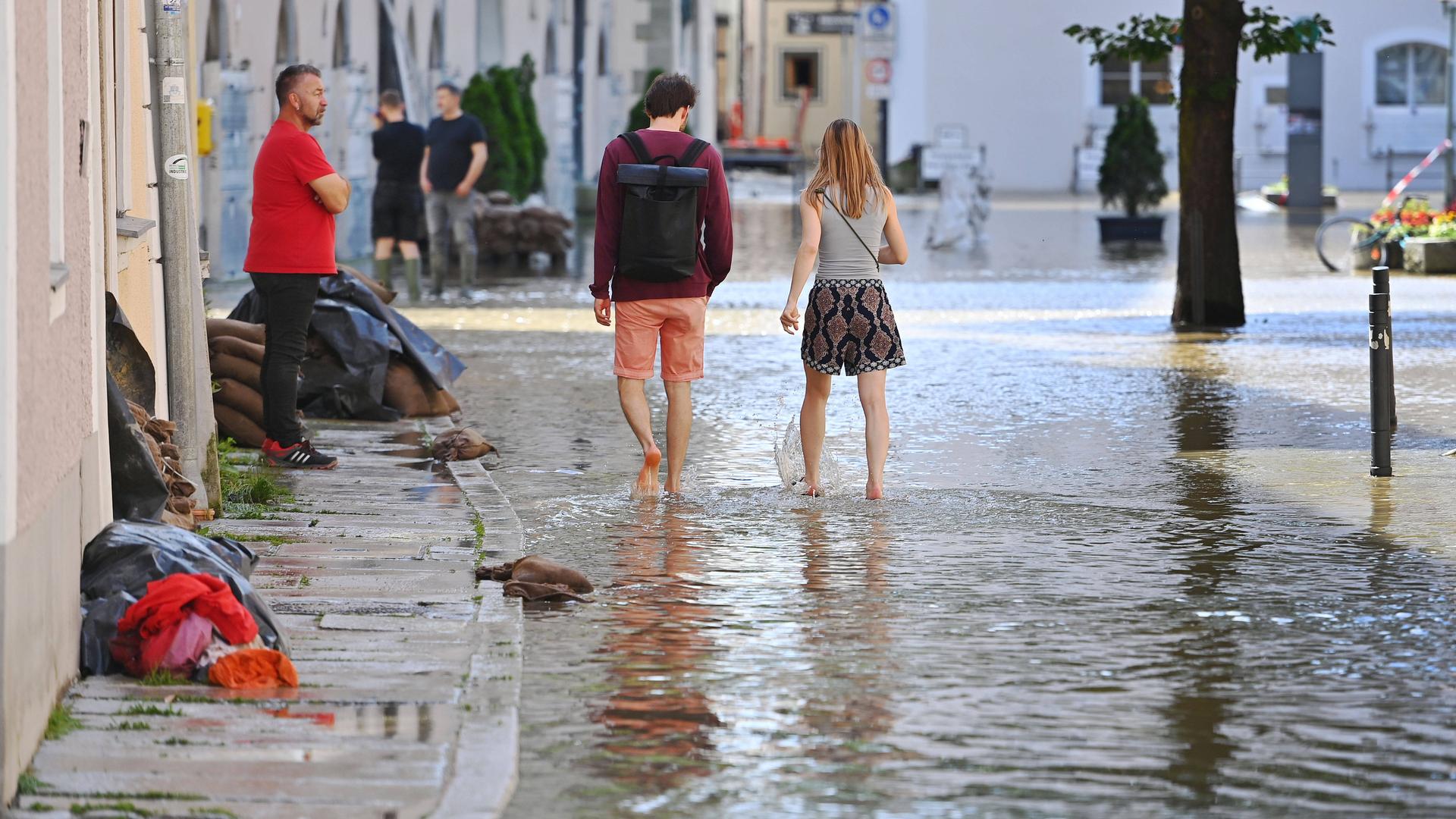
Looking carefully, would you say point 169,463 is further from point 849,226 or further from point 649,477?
point 849,226

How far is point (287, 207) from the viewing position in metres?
10.0

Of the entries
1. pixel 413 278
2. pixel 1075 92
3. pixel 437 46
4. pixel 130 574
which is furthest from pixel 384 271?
pixel 1075 92

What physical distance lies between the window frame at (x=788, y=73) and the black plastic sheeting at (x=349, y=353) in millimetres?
69728

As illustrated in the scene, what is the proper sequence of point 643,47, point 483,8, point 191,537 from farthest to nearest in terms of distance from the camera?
point 643,47 < point 483,8 < point 191,537

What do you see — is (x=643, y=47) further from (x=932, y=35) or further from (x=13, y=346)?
(x=13, y=346)

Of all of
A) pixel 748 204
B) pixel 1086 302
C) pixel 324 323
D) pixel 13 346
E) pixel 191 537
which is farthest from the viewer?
pixel 748 204

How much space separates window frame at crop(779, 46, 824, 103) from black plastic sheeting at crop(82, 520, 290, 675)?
75.4 metres

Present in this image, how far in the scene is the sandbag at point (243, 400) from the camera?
35.8 ft

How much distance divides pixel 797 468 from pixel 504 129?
21.2 meters

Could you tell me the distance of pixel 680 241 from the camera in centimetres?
932

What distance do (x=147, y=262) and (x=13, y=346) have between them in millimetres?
4676

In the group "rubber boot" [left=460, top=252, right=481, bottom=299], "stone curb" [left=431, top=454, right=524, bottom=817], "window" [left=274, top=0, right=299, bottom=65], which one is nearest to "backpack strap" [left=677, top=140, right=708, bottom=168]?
"stone curb" [left=431, top=454, right=524, bottom=817]

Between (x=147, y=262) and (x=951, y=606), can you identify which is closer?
(x=951, y=606)

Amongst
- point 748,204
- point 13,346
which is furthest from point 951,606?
point 748,204
